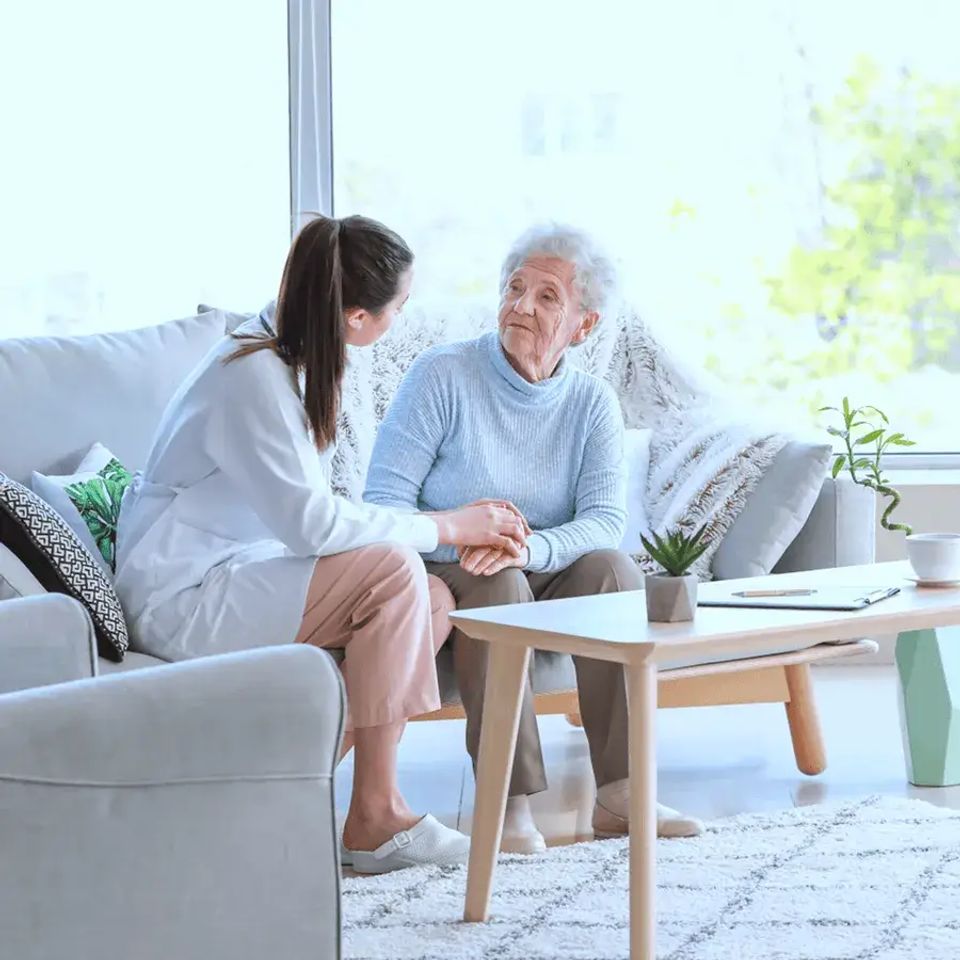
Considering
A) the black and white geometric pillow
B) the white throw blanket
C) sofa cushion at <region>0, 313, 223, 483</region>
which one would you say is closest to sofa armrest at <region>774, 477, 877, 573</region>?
the white throw blanket

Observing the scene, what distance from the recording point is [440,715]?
9.11 ft

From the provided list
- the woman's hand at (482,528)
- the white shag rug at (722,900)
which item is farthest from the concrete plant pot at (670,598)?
the woman's hand at (482,528)

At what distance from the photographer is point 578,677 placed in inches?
107

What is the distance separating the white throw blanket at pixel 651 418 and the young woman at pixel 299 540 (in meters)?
0.67

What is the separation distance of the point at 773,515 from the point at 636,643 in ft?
4.11

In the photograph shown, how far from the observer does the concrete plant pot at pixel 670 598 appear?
2.05 m

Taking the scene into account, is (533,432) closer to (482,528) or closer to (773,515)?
(482,528)

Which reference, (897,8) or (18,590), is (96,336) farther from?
(897,8)

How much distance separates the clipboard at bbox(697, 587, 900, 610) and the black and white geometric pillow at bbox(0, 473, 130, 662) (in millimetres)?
879

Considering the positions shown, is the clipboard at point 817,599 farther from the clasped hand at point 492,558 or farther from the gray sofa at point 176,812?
the gray sofa at point 176,812

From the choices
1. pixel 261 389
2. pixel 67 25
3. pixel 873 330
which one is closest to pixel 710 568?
pixel 261 389

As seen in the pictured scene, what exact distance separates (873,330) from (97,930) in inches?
143

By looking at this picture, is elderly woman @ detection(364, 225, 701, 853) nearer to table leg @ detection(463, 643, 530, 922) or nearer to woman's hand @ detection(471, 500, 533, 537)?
woman's hand @ detection(471, 500, 533, 537)

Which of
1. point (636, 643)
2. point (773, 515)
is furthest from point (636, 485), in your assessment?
point (636, 643)
